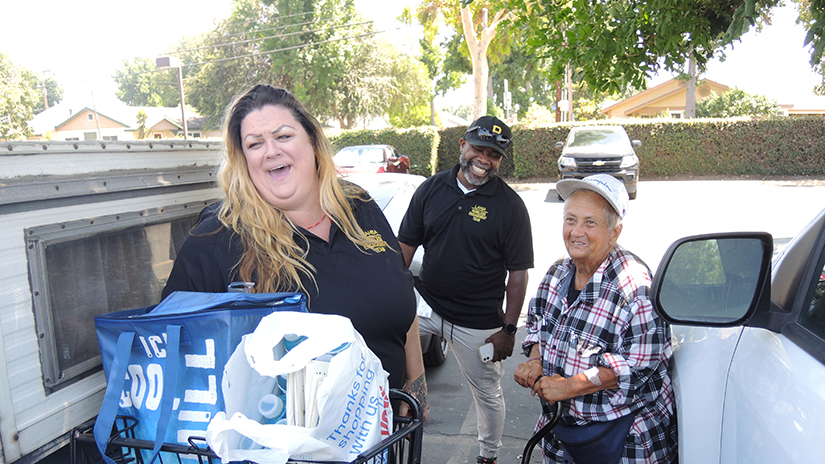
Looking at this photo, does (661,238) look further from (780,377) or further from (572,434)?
(780,377)

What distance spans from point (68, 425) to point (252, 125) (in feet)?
3.44

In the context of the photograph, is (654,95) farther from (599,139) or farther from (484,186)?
(484,186)

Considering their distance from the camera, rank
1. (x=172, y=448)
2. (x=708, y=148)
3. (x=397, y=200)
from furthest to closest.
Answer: (x=708, y=148), (x=397, y=200), (x=172, y=448)

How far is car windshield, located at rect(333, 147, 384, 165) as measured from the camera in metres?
15.0

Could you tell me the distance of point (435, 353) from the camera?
4.75 metres

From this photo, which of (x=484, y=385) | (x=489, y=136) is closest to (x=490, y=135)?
(x=489, y=136)

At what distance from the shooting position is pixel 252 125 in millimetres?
1787

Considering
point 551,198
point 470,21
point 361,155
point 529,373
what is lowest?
point 551,198

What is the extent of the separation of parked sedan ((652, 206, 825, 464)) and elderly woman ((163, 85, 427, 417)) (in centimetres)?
88

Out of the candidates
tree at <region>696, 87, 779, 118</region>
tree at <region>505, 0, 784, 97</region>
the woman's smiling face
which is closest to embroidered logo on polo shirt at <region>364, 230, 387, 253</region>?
the woman's smiling face

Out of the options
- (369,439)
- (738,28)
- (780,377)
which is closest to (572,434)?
(780,377)

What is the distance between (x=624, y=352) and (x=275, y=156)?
4.66 feet

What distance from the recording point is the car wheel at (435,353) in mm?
4629

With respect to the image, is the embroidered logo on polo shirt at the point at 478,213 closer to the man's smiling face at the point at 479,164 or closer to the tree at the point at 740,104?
the man's smiling face at the point at 479,164
